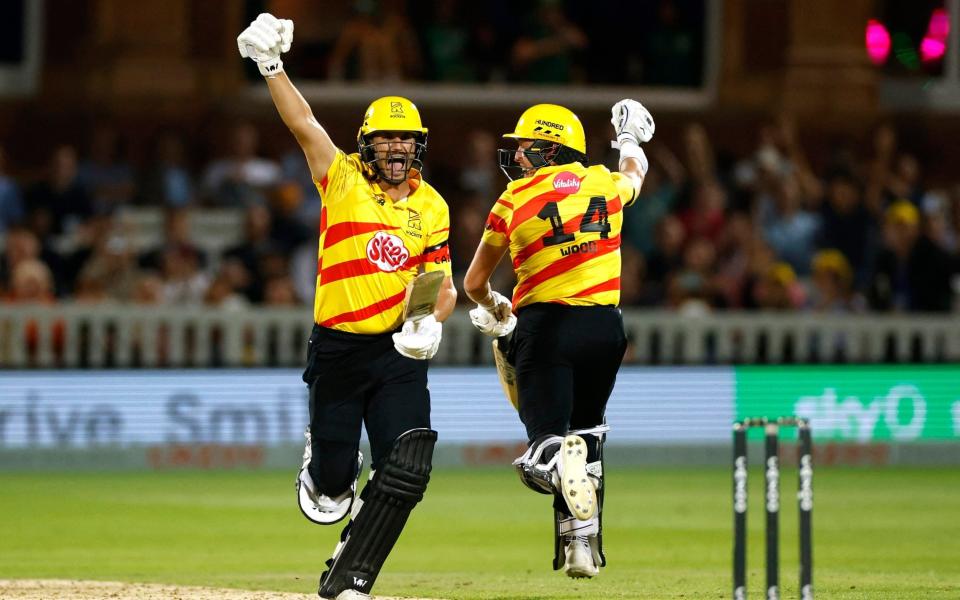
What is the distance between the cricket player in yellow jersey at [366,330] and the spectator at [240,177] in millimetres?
10875

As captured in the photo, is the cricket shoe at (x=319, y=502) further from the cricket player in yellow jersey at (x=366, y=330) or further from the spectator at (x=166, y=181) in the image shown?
the spectator at (x=166, y=181)

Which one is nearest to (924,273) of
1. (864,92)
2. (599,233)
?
(864,92)

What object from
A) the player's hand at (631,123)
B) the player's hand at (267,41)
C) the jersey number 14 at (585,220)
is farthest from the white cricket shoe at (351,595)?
the player's hand at (631,123)

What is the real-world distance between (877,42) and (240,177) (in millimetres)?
8763

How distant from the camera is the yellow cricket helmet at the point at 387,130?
8.72 meters

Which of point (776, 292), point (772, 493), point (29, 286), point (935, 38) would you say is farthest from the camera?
point (935, 38)

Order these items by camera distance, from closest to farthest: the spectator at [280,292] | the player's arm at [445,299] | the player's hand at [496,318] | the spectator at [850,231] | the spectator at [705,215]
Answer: the player's arm at [445,299]
the player's hand at [496,318]
the spectator at [280,292]
the spectator at [705,215]
the spectator at [850,231]

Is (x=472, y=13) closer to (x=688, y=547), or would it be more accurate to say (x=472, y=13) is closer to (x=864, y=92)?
(x=864, y=92)

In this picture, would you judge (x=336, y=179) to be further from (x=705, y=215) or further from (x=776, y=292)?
(x=705, y=215)

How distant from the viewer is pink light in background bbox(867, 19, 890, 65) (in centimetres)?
2320

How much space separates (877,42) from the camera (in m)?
23.4

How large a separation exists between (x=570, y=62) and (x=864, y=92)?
12.2 ft

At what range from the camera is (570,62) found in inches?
906

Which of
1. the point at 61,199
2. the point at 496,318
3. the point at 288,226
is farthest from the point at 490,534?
the point at 61,199
